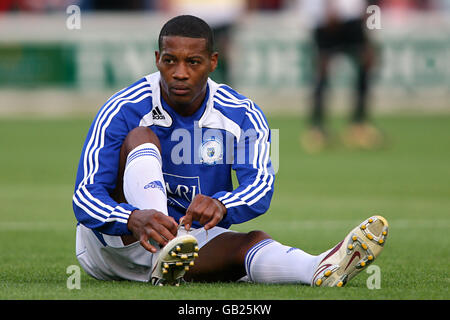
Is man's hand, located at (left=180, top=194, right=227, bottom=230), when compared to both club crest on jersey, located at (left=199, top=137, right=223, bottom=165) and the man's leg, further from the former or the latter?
club crest on jersey, located at (left=199, top=137, right=223, bottom=165)

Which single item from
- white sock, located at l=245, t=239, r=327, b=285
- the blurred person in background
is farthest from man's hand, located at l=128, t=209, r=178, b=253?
the blurred person in background

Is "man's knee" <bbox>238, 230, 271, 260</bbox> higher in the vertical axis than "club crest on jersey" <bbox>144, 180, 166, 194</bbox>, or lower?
lower

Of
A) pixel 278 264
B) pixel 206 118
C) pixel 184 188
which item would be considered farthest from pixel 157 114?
pixel 278 264

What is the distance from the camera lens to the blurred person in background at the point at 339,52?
1495 centimetres

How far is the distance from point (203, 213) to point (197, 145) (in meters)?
0.54

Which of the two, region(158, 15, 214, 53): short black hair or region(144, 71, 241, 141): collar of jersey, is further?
region(144, 71, 241, 141): collar of jersey

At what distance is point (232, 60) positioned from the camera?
19.1 m

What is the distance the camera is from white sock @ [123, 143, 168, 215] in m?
4.31

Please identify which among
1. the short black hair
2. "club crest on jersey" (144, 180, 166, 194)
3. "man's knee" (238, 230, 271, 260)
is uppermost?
the short black hair

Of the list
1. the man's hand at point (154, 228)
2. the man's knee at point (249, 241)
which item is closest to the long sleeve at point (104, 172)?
the man's hand at point (154, 228)

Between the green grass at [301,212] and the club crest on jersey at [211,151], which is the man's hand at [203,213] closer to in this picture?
A: the green grass at [301,212]

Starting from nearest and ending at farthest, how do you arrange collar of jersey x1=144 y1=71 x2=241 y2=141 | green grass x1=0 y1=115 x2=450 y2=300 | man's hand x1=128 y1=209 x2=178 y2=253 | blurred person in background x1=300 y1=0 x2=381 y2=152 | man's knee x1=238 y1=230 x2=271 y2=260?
man's hand x1=128 y1=209 x2=178 y2=253, green grass x1=0 y1=115 x2=450 y2=300, man's knee x1=238 y1=230 x2=271 y2=260, collar of jersey x1=144 y1=71 x2=241 y2=141, blurred person in background x1=300 y1=0 x2=381 y2=152

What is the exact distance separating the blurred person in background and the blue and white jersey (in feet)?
32.2
